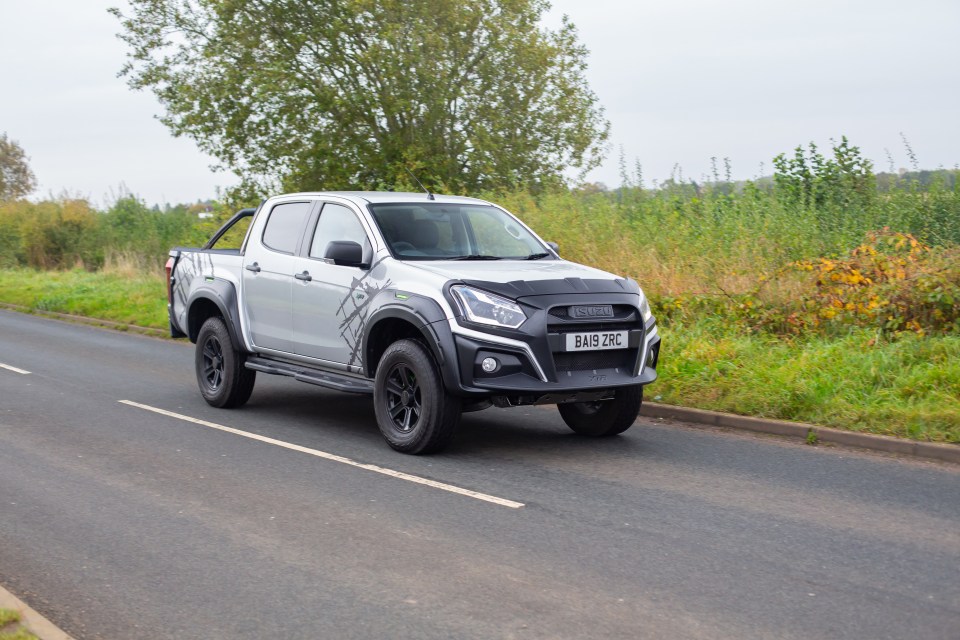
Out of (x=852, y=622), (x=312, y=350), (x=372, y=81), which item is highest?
(x=372, y=81)

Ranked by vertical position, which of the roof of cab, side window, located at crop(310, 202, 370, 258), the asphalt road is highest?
the roof of cab

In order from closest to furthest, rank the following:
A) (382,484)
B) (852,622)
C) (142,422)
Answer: (852,622), (382,484), (142,422)

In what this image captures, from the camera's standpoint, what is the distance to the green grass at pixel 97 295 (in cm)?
2090

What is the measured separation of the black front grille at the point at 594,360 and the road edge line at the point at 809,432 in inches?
64.8

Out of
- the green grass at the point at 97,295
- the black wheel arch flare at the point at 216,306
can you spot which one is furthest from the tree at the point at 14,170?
the black wheel arch flare at the point at 216,306

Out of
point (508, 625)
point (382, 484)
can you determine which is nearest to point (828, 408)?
point (382, 484)

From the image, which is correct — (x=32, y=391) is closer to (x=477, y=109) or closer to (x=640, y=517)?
(x=640, y=517)

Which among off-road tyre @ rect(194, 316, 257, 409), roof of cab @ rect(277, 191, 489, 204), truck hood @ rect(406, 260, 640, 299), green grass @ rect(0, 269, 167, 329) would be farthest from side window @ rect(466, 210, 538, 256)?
green grass @ rect(0, 269, 167, 329)

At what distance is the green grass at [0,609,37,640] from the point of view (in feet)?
13.6

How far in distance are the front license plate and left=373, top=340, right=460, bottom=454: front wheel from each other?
96cm

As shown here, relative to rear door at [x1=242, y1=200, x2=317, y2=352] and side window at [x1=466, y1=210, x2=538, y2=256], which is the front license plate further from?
rear door at [x1=242, y1=200, x2=317, y2=352]

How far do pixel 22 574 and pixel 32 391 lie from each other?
23.0 ft

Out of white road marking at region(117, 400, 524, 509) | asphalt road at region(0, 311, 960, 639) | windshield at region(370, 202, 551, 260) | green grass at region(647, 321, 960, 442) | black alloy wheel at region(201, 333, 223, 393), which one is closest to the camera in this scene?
asphalt road at region(0, 311, 960, 639)

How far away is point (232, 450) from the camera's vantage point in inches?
332
